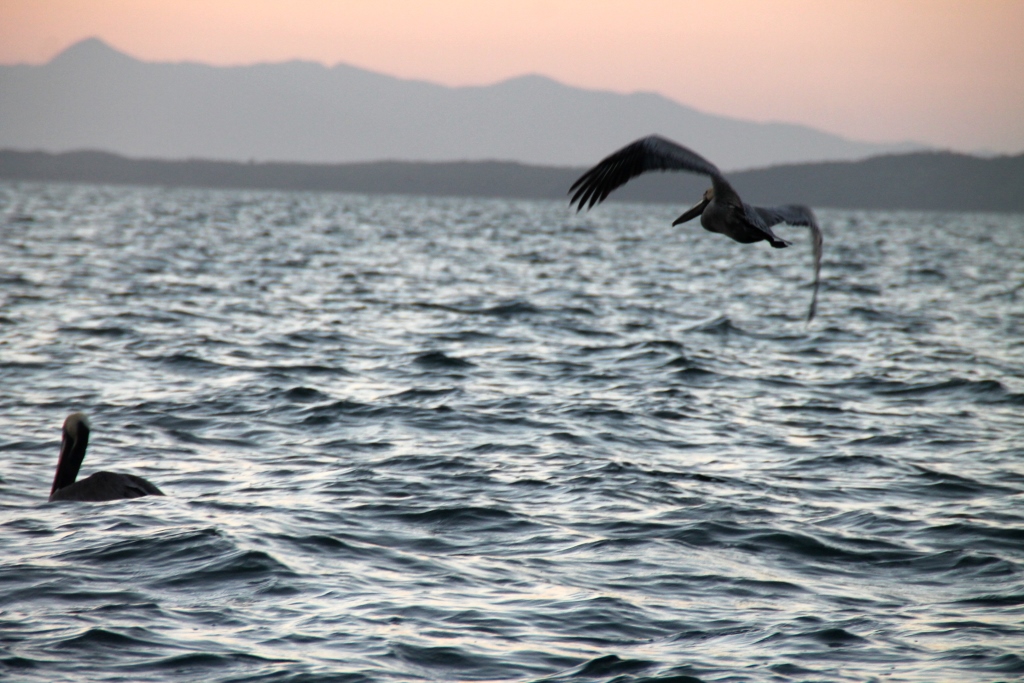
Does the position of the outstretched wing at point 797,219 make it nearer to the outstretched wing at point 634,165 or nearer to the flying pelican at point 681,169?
the flying pelican at point 681,169

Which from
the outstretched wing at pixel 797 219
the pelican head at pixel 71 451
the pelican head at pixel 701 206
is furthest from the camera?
the pelican head at pixel 71 451

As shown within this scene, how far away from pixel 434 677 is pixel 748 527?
4182 millimetres

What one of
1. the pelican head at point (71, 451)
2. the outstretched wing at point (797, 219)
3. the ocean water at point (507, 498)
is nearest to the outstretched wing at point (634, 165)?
the outstretched wing at point (797, 219)

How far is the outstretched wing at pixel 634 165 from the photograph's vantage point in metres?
7.38

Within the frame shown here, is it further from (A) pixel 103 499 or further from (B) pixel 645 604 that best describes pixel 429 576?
(A) pixel 103 499

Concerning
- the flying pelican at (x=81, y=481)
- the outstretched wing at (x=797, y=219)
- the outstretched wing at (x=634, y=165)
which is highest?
the outstretched wing at (x=634, y=165)

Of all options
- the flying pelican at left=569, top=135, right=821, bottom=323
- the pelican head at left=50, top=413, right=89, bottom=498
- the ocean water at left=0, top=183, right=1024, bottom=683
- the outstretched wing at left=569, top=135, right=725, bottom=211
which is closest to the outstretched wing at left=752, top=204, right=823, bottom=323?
the flying pelican at left=569, top=135, right=821, bottom=323

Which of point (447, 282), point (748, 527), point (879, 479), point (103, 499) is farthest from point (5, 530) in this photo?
point (447, 282)

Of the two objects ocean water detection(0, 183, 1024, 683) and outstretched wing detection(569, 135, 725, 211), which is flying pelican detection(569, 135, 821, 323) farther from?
ocean water detection(0, 183, 1024, 683)

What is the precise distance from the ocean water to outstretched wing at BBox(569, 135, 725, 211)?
2949 millimetres

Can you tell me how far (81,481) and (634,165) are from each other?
5.91 metres

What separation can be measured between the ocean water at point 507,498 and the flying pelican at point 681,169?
251 centimetres

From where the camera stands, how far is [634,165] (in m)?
7.63

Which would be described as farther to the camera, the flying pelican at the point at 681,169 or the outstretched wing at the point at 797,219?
the outstretched wing at the point at 797,219
